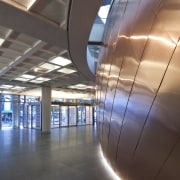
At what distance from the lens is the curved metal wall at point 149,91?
6.68 feet

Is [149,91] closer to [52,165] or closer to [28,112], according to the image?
[52,165]

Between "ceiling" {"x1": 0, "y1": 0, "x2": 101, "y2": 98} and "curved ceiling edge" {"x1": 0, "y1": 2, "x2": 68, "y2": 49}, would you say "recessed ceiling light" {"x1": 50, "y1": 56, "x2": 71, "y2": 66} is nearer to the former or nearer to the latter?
"ceiling" {"x1": 0, "y1": 0, "x2": 101, "y2": 98}

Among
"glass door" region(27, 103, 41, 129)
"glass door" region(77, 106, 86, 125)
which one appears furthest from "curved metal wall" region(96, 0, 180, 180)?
"glass door" region(77, 106, 86, 125)

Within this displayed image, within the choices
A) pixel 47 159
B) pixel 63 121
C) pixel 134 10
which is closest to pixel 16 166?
pixel 47 159

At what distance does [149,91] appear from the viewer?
93.4 inches

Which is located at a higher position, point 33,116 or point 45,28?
point 45,28

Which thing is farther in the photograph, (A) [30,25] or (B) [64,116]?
(B) [64,116]

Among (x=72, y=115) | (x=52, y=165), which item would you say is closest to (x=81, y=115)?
(x=72, y=115)

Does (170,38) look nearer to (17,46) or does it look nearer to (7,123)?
(17,46)

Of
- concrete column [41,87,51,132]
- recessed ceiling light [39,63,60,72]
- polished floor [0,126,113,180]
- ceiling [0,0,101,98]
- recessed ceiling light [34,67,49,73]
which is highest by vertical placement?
ceiling [0,0,101,98]

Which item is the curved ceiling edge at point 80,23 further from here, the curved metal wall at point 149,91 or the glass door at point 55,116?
the glass door at point 55,116

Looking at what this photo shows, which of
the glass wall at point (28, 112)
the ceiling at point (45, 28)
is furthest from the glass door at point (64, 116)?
the ceiling at point (45, 28)

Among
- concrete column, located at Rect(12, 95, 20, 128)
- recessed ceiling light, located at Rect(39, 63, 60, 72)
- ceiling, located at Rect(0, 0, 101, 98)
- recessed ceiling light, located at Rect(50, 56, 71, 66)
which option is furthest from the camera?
concrete column, located at Rect(12, 95, 20, 128)

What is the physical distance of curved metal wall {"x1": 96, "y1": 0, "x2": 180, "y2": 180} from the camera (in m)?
2.04
